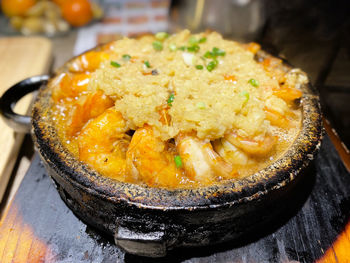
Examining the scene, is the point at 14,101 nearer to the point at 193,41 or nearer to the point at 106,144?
the point at 106,144

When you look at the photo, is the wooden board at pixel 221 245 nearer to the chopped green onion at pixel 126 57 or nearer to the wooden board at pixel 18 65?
the wooden board at pixel 18 65

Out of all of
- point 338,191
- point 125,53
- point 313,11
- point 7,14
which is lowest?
point 7,14

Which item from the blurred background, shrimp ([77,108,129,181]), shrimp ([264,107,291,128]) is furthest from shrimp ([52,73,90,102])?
the blurred background

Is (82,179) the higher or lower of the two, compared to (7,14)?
higher

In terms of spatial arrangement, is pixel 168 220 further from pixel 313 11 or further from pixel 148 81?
pixel 313 11

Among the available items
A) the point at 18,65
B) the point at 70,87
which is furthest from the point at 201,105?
the point at 18,65

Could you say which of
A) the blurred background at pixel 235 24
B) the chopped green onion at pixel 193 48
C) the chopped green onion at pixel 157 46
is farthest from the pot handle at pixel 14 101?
the blurred background at pixel 235 24

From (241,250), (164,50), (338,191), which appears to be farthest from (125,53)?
(338,191)
